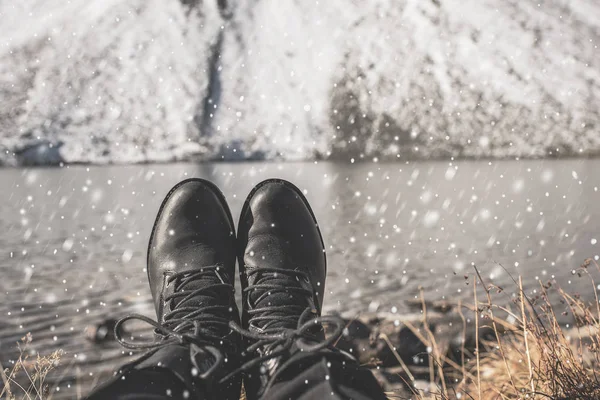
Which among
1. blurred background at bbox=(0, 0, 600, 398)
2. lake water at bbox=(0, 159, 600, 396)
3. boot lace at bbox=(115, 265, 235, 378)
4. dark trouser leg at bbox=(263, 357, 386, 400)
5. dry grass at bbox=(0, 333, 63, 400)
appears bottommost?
blurred background at bbox=(0, 0, 600, 398)

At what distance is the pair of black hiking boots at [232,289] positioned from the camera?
1.52 m

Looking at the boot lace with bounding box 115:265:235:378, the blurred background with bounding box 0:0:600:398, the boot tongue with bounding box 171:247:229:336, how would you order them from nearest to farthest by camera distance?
1. the boot lace with bounding box 115:265:235:378
2. the boot tongue with bounding box 171:247:229:336
3. the blurred background with bounding box 0:0:600:398

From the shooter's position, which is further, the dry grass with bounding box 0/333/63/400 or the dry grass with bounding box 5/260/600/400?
the dry grass with bounding box 0/333/63/400

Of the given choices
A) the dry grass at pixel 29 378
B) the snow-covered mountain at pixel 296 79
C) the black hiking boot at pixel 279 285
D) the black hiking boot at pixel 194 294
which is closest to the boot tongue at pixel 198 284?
the black hiking boot at pixel 194 294

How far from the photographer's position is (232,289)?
230cm

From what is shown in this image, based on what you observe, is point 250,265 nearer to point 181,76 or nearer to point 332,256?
point 332,256

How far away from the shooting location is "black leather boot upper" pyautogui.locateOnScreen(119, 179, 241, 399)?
1.50 meters

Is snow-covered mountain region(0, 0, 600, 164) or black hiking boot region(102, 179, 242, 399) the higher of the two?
black hiking boot region(102, 179, 242, 399)

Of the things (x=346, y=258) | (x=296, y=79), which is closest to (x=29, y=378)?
(x=346, y=258)

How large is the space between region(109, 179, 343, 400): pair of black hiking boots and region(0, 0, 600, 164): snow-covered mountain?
95610 millimetres

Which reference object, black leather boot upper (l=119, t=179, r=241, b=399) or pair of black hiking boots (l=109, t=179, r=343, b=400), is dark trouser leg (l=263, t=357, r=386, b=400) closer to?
pair of black hiking boots (l=109, t=179, r=343, b=400)

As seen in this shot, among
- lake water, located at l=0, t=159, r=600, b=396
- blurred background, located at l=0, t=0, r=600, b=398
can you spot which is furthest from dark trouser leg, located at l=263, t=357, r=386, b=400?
blurred background, located at l=0, t=0, r=600, b=398

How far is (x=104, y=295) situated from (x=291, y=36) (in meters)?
138

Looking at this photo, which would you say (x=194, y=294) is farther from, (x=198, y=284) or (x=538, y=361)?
(x=538, y=361)
